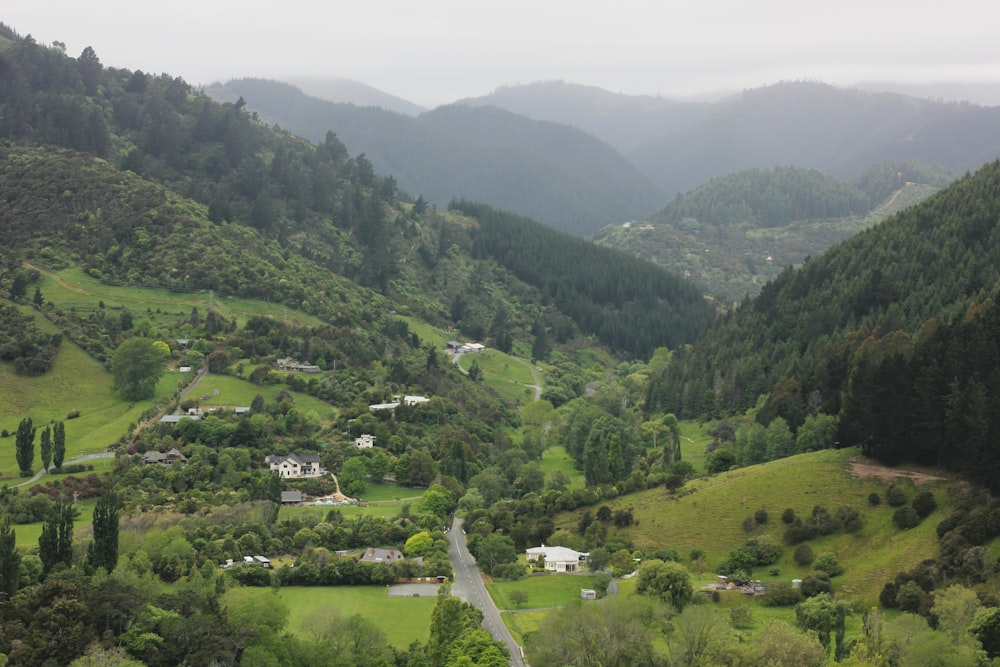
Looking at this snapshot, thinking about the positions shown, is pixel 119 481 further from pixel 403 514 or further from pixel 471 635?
pixel 471 635

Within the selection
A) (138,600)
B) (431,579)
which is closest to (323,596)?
(431,579)

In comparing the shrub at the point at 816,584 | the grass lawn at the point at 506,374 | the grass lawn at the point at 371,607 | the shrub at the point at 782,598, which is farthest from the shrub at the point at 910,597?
the grass lawn at the point at 506,374

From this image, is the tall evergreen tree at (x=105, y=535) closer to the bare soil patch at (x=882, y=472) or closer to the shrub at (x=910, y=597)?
the shrub at (x=910, y=597)

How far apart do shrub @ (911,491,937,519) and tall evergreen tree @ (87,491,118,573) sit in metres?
45.4

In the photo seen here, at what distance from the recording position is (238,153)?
184 m

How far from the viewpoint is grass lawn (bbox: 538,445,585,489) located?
98312 mm

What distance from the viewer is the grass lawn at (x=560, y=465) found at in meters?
98.3

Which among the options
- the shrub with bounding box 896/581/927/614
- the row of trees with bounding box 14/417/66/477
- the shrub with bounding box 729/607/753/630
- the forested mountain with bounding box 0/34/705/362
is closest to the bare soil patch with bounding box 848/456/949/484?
the shrub with bounding box 896/581/927/614

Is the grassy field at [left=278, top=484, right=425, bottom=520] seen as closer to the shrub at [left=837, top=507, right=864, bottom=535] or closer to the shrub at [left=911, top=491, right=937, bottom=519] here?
the shrub at [left=837, top=507, right=864, bottom=535]

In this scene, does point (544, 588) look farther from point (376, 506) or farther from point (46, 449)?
point (46, 449)

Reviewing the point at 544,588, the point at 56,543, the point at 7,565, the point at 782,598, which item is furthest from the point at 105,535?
the point at 782,598

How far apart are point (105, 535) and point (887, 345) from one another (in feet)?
177

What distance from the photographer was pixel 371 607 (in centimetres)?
6412

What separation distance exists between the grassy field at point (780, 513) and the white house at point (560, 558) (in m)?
3.19
